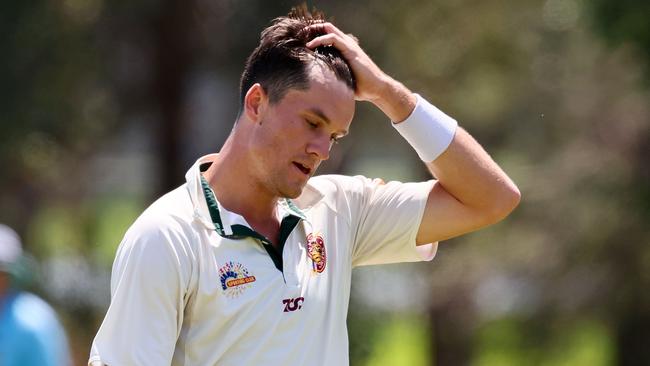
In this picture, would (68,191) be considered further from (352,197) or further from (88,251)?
(352,197)

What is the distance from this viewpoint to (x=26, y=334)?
642 cm

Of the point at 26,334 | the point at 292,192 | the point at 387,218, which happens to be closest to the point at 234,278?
the point at 292,192

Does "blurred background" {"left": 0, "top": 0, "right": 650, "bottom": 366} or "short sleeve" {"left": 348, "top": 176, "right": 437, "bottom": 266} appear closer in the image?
"short sleeve" {"left": 348, "top": 176, "right": 437, "bottom": 266}

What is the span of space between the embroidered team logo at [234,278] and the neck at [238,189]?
202mm

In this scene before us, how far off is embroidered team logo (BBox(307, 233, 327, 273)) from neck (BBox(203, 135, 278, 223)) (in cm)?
15

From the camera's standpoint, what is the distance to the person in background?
251 inches

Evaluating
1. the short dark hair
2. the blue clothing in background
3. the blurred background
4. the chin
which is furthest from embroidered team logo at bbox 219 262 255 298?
the blurred background

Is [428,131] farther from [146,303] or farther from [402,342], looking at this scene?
[402,342]

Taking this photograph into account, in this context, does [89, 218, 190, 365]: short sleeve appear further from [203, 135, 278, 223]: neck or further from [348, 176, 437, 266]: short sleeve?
[348, 176, 437, 266]: short sleeve

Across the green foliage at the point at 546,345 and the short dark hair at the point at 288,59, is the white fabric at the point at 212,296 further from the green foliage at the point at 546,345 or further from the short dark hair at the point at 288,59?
the green foliage at the point at 546,345

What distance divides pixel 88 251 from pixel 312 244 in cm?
1043

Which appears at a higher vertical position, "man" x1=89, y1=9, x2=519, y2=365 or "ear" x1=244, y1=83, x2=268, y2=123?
"ear" x1=244, y1=83, x2=268, y2=123

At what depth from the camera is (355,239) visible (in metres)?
3.89

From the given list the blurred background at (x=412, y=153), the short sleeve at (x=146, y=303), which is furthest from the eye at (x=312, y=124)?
the blurred background at (x=412, y=153)
